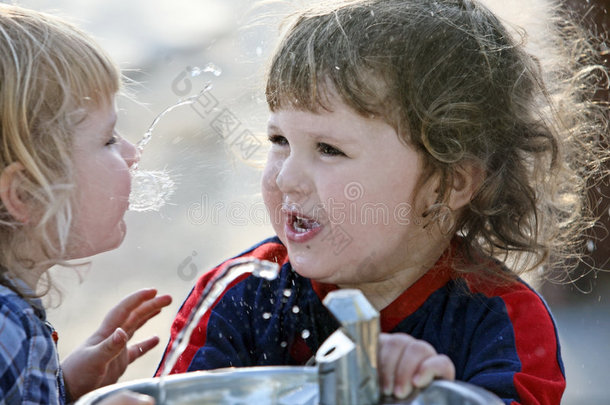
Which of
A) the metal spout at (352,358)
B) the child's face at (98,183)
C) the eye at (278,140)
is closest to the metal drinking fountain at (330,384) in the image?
the metal spout at (352,358)

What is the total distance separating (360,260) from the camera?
1436mm

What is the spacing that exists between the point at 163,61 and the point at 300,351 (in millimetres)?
3245

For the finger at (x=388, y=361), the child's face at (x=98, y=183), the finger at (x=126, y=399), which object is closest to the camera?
the finger at (x=126, y=399)

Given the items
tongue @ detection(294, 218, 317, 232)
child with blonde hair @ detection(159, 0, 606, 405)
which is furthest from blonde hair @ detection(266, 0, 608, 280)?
tongue @ detection(294, 218, 317, 232)

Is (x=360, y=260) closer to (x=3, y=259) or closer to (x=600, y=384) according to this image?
(x=3, y=259)

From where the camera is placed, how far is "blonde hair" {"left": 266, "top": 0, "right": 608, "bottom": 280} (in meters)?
1.42

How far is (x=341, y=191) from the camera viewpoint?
1385 mm

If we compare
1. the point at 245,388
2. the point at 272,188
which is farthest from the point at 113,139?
the point at 245,388

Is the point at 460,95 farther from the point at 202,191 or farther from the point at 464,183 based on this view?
the point at 202,191

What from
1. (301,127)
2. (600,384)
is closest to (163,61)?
(600,384)

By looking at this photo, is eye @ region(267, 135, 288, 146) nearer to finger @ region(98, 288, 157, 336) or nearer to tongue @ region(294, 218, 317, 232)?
tongue @ region(294, 218, 317, 232)

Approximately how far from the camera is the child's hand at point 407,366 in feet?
3.03

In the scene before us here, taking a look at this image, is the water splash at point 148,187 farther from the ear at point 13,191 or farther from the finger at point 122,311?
the ear at point 13,191

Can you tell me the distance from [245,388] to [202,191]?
2278 millimetres
